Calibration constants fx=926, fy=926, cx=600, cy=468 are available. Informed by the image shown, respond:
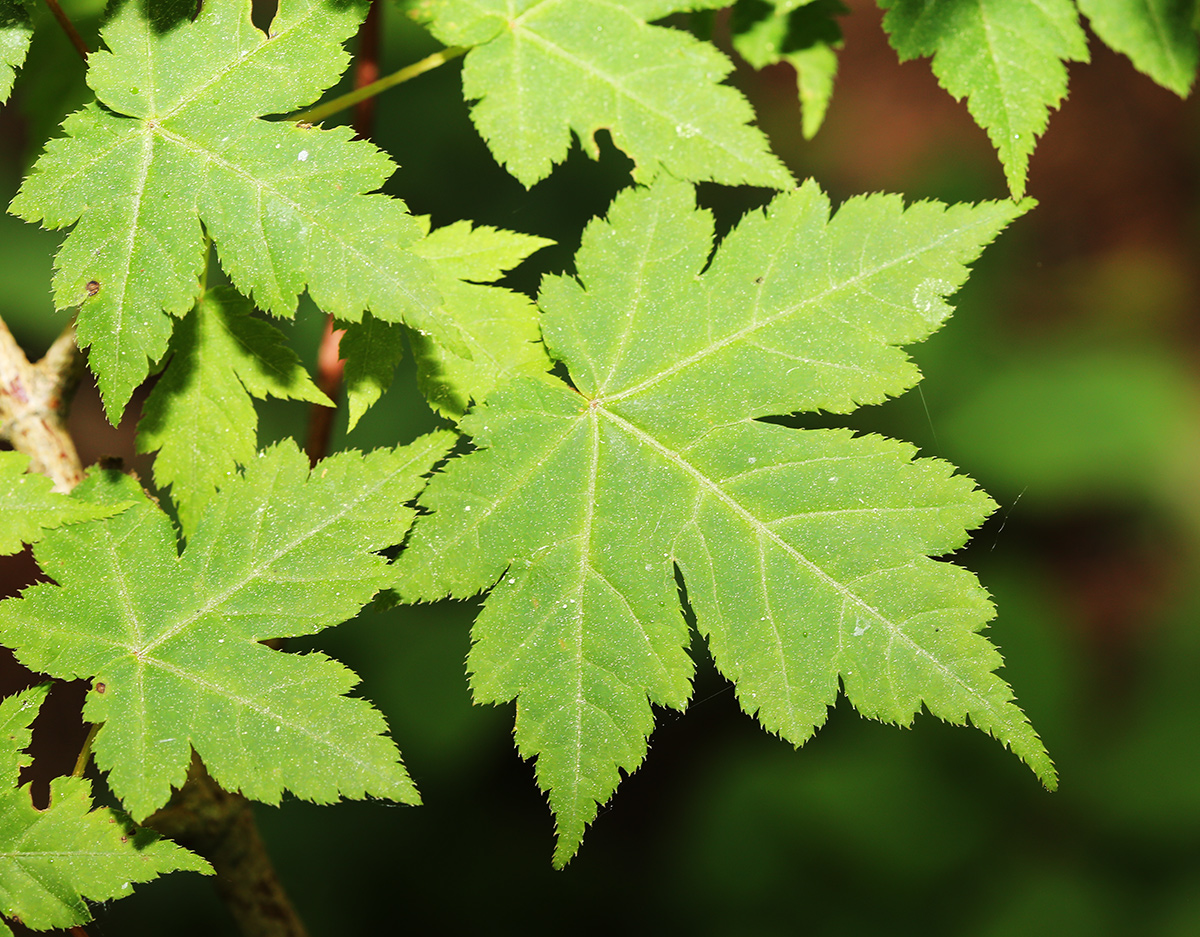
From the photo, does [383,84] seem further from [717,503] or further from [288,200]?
[717,503]

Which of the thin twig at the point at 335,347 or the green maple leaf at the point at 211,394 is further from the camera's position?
the thin twig at the point at 335,347

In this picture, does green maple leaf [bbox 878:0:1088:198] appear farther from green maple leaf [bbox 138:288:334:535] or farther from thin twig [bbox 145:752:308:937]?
thin twig [bbox 145:752:308:937]

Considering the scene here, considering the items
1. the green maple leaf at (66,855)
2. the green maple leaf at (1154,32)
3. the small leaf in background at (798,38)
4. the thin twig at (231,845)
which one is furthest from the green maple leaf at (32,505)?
the green maple leaf at (1154,32)

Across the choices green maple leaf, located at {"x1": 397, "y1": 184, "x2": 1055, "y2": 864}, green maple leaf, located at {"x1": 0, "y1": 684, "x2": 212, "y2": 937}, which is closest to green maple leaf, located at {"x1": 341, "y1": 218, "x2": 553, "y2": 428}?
green maple leaf, located at {"x1": 397, "y1": 184, "x2": 1055, "y2": 864}

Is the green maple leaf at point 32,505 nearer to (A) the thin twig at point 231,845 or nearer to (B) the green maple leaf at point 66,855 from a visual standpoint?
(B) the green maple leaf at point 66,855

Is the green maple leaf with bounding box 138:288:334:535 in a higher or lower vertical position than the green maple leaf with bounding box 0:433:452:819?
higher

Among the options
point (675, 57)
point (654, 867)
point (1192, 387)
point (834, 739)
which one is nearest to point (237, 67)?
point (675, 57)
